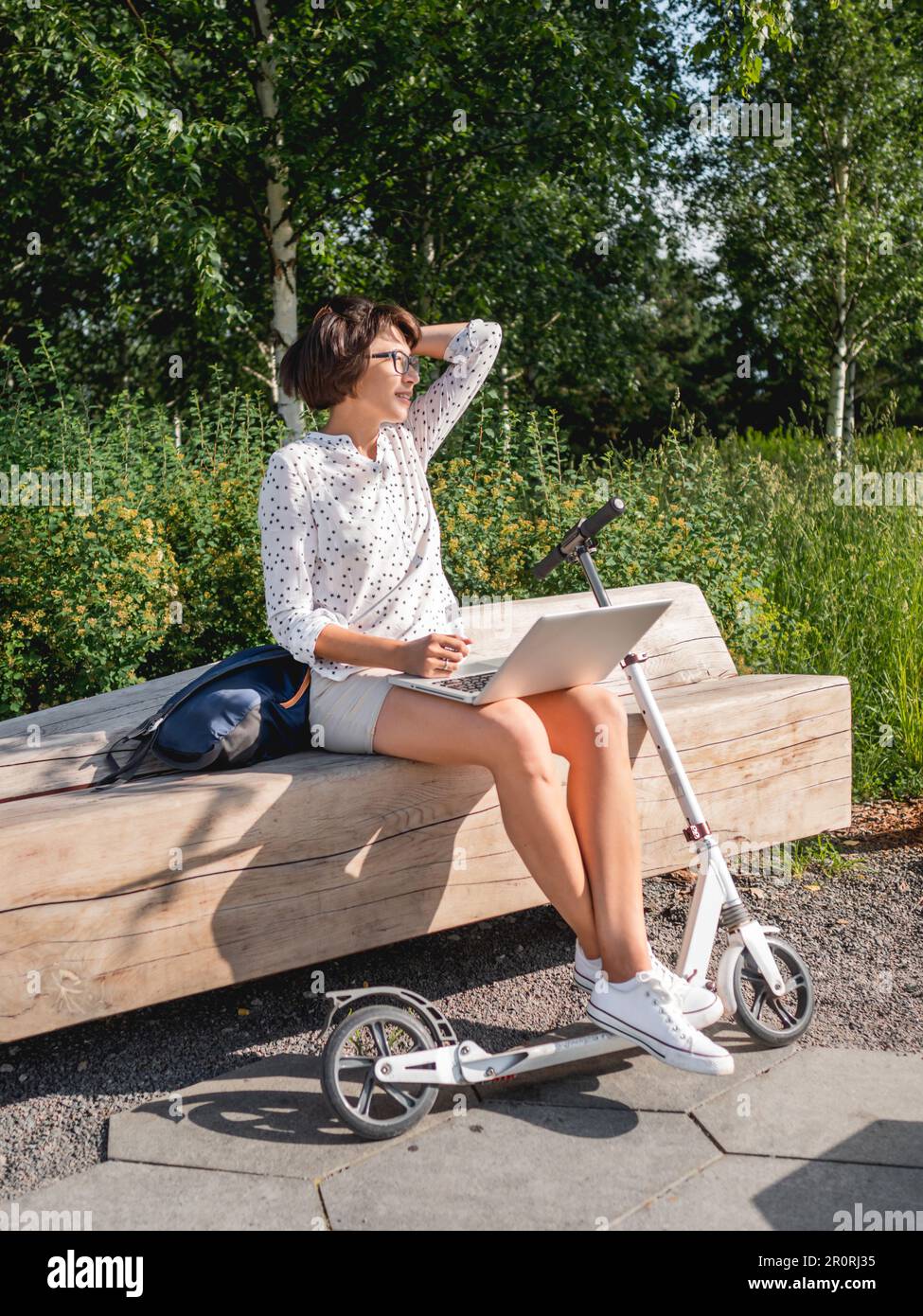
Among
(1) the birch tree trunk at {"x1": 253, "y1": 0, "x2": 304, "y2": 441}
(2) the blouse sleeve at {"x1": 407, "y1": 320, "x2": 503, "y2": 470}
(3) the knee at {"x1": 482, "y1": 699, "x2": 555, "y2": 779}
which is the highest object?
(1) the birch tree trunk at {"x1": 253, "y1": 0, "x2": 304, "y2": 441}

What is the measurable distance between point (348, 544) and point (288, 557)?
176mm

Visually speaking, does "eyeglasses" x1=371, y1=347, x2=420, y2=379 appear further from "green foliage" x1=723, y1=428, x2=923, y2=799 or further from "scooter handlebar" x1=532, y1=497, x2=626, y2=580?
"green foliage" x1=723, y1=428, x2=923, y2=799

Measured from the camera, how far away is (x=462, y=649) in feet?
8.82

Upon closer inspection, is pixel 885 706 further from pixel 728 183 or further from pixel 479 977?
pixel 728 183

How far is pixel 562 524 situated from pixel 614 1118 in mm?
3159

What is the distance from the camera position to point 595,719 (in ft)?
8.55

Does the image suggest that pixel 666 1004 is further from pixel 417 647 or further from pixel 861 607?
pixel 861 607

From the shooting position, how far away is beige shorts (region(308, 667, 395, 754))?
109 inches

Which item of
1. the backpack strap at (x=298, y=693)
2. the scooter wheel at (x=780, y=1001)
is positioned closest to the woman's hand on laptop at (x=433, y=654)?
the backpack strap at (x=298, y=693)

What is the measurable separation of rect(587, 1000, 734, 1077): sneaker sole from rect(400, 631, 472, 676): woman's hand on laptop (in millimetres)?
827

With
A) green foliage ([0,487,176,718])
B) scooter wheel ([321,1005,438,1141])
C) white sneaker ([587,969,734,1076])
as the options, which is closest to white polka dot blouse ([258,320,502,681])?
scooter wheel ([321,1005,438,1141])

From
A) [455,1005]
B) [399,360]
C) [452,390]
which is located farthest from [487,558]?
[455,1005]
